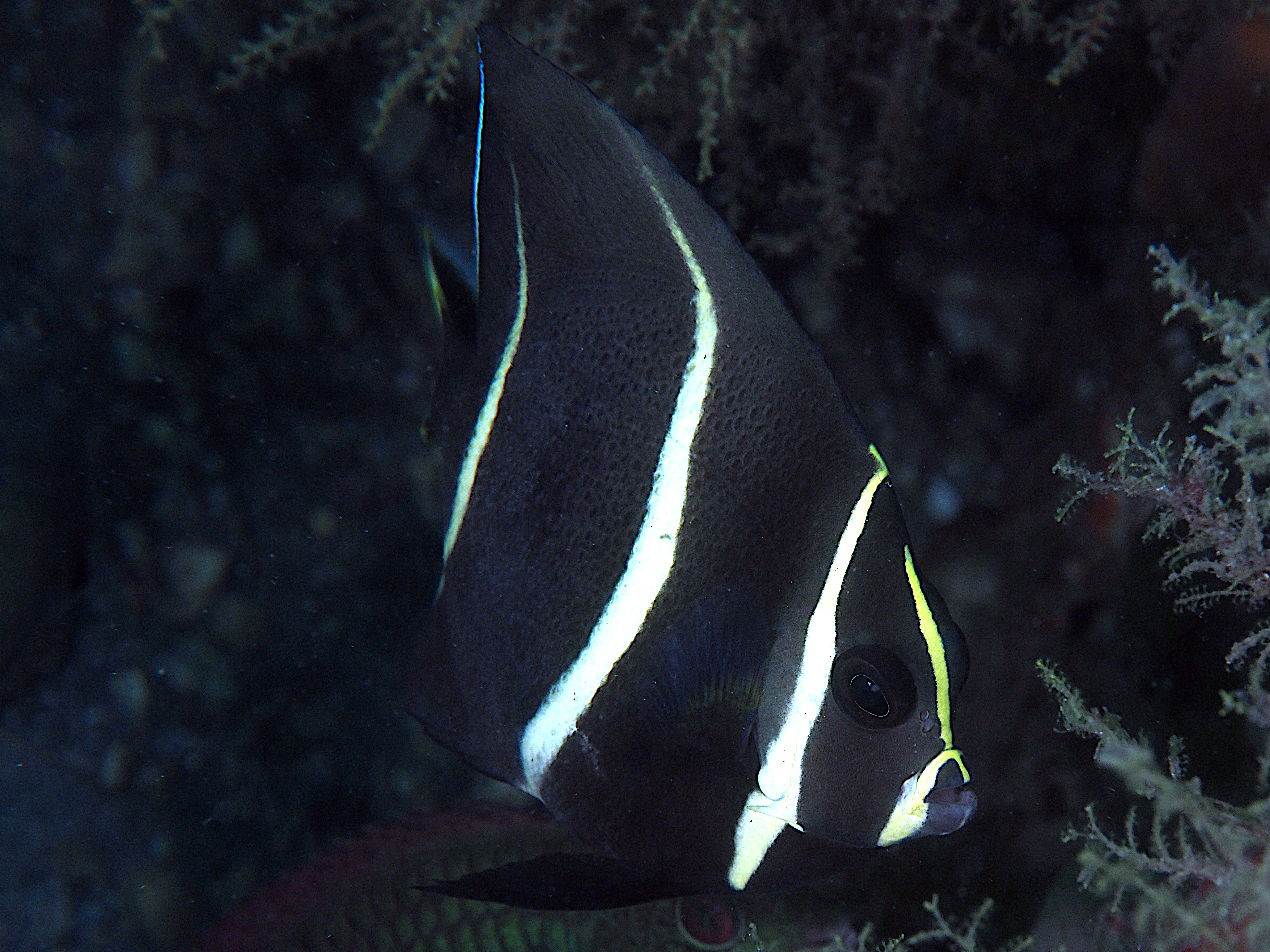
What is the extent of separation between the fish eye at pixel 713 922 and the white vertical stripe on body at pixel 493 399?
1.16m

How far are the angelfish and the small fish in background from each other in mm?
796

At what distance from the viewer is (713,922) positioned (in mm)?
1932

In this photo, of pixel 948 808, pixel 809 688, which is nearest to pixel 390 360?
pixel 809 688

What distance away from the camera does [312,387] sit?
9.64ft

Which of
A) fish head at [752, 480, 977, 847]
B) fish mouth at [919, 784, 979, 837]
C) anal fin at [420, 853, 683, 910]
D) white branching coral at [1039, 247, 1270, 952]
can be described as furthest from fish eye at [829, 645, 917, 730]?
anal fin at [420, 853, 683, 910]

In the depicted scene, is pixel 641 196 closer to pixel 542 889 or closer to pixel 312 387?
pixel 542 889

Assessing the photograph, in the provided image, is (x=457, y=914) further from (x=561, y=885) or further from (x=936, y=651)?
(x=936, y=651)

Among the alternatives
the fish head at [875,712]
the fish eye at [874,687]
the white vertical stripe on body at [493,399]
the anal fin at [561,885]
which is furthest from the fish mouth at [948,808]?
the white vertical stripe on body at [493,399]

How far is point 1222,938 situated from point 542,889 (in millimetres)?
1151

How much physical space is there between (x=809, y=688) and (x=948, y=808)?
0.25 m

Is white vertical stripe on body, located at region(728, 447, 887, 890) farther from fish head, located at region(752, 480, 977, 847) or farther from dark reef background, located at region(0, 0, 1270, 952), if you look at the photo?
dark reef background, located at region(0, 0, 1270, 952)

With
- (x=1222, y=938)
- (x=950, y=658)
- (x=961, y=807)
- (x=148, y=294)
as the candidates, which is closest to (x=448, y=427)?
(x=950, y=658)

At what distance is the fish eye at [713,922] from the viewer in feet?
6.33

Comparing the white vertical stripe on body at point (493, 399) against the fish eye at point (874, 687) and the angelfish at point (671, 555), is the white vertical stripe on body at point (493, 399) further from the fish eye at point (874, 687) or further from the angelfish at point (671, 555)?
the fish eye at point (874, 687)
